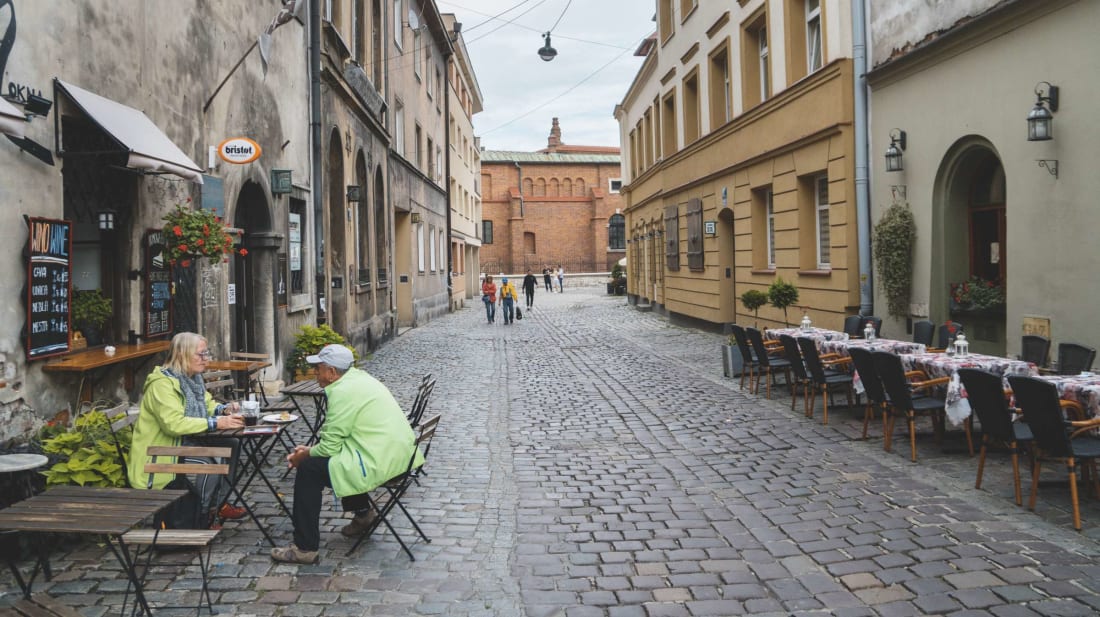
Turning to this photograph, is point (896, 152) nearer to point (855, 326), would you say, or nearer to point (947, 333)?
point (855, 326)

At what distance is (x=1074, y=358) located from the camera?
7.61 m

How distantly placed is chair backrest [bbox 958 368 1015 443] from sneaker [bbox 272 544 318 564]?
15.7 ft

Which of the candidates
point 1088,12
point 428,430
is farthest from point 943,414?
point 428,430

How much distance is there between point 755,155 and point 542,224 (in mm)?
55186

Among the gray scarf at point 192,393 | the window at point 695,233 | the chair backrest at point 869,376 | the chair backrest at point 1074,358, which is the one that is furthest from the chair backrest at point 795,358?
the window at point 695,233

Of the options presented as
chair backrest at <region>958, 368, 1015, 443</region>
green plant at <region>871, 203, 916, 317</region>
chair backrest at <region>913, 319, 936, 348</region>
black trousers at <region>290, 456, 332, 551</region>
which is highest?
green plant at <region>871, 203, 916, 317</region>

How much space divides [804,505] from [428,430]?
280 centimetres

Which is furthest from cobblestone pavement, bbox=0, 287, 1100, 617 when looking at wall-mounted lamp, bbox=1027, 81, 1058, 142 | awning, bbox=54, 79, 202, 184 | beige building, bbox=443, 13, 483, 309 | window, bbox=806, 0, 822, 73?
beige building, bbox=443, 13, 483, 309

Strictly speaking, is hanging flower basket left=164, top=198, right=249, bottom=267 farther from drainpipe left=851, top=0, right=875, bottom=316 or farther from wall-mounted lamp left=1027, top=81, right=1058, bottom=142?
drainpipe left=851, top=0, right=875, bottom=316

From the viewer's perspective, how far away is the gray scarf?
222 inches

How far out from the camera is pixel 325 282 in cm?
1461

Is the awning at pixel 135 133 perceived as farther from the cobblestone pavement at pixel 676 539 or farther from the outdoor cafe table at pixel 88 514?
the outdoor cafe table at pixel 88 514

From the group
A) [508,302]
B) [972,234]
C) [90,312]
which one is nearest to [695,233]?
[508,302]

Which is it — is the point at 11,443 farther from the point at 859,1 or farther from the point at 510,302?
the point at 510,302
